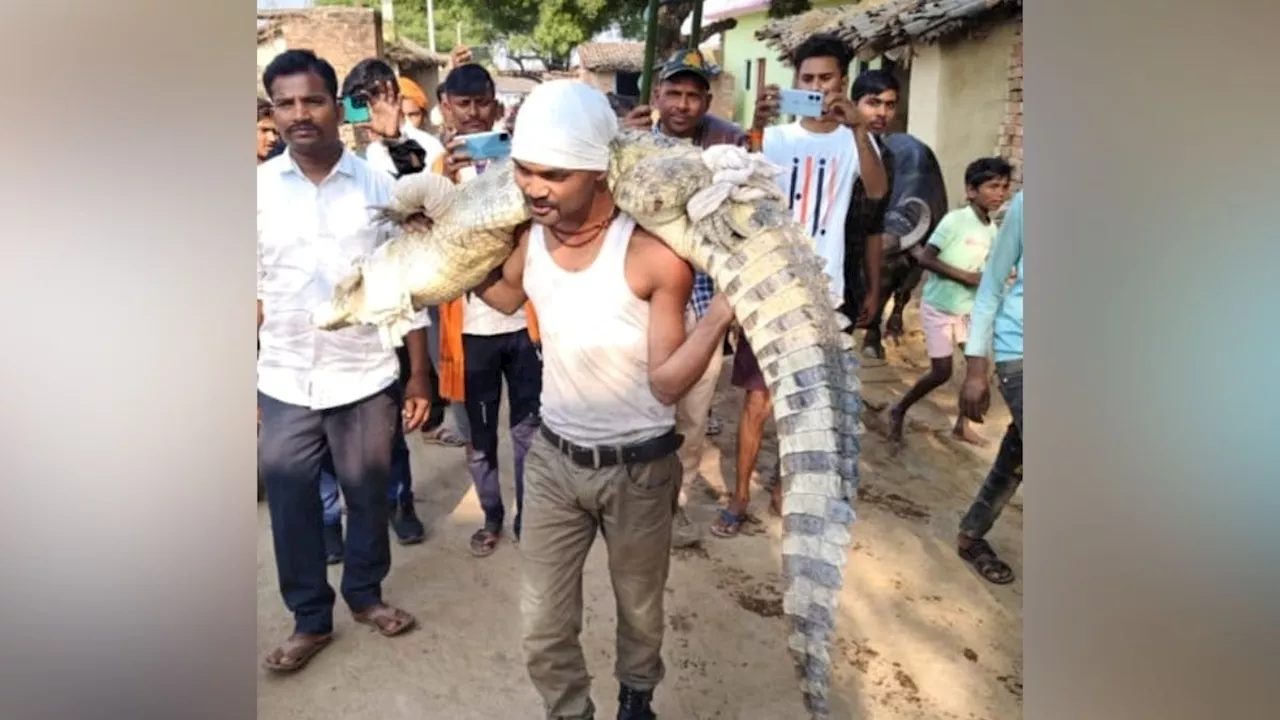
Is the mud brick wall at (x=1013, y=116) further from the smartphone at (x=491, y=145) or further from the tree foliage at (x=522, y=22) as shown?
the tree foliage at (x=522, y=22)

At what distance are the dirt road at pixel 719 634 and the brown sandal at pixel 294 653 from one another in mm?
34

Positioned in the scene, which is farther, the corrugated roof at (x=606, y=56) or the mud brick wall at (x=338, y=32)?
the corrugated roof at (x=606, y=56)

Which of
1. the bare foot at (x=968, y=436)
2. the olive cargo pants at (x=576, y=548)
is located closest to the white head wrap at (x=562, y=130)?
the olive cargo pants at (x=576, y=548)

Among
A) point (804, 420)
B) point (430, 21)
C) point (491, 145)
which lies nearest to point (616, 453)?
point (804, 420)

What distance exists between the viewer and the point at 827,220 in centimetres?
334

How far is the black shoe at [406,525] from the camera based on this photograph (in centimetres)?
347

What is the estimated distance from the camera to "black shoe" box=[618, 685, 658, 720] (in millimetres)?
2182

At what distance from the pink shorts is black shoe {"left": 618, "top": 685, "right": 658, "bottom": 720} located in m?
2.49

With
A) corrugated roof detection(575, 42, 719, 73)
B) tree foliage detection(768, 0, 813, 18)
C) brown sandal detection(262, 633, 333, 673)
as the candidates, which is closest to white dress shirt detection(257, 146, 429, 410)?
brown sandal detection(262, 633, 333, 673)

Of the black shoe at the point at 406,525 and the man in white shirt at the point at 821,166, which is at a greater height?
the man in white shirt at the point at 821,166

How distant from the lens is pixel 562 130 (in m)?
1.66

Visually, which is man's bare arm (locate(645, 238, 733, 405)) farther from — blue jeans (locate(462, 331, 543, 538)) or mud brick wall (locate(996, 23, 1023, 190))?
mud brick wall (locate(996, 23, 1023, 190))
